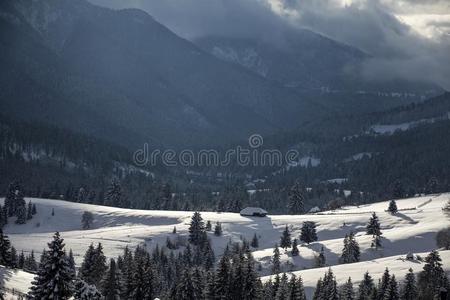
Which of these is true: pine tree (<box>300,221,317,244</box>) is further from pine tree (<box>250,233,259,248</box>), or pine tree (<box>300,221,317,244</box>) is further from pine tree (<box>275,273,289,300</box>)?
pine tree (<box>275,273,289,300</box>)

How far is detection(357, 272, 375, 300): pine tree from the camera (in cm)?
10500

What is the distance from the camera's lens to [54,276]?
216 feet

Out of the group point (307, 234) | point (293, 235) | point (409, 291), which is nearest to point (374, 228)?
point (307, 234)

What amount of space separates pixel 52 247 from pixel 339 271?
234 feet

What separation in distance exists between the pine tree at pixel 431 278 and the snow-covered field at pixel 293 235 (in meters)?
5.09

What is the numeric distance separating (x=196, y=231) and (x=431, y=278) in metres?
74.4

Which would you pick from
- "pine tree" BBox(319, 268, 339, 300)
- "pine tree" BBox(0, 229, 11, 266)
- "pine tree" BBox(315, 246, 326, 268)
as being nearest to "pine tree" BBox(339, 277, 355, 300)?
"pine tree" BBox(319, 268, 339, 300)

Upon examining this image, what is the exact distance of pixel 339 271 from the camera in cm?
12519

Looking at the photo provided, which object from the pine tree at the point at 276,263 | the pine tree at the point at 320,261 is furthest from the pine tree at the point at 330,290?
the pine tree at the point at 320,261

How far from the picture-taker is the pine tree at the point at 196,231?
564 ft

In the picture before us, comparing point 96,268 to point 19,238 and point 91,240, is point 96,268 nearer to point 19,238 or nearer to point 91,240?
point 91,240

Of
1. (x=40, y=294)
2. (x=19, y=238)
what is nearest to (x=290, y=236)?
(x=19, y=238)

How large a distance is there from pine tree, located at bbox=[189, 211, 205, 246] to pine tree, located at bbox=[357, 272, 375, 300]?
2503 inches

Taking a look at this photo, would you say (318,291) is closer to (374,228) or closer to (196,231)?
(374,228)
